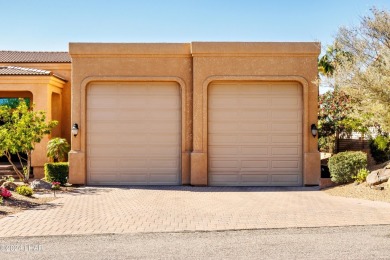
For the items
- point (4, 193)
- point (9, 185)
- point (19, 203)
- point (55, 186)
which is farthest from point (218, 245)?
point (55, 186)

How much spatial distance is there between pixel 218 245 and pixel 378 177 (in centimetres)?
780

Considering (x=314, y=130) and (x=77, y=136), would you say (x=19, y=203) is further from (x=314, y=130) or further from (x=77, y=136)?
(x=314, y=130)

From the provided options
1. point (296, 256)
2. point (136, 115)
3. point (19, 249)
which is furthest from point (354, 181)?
point (19, 249)

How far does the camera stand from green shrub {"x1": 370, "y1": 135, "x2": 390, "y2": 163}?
1644cm

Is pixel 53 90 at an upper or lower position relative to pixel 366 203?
upper

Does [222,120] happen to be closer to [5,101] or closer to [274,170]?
[274,170]

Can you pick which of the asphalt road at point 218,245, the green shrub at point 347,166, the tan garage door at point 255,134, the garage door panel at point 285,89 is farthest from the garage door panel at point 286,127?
the asphalt road at point 218,245

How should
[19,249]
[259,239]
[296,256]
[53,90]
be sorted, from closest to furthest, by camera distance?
[296,256] < [19,249] < [259,239] < [53,90]

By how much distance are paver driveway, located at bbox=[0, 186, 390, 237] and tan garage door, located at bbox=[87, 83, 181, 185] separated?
1.97m

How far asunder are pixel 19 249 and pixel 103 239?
1.29 meters

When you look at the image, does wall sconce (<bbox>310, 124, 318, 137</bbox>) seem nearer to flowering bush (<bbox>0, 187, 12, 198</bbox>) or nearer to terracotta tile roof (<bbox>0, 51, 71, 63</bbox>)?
flowering bush (<bbox>0, 187, 12, 198</bbox>)

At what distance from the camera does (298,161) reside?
15.9m

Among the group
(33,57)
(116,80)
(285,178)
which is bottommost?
(285,178)

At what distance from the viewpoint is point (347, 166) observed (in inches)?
561
